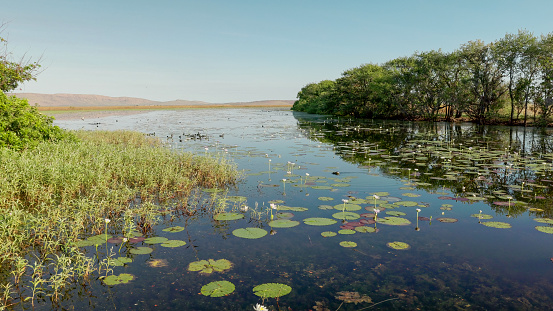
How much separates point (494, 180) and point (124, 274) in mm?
10505

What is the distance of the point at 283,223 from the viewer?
6.42m

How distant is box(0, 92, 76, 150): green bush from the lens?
10289mm

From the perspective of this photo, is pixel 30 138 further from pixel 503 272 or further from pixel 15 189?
pixel 503 272

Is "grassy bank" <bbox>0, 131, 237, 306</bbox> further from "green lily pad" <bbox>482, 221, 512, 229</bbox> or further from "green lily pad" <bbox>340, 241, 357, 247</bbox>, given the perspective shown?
"green lily pad" <bbox>482, 221, 512, 229</bbox>

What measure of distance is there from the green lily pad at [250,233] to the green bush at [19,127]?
8679 millimetres

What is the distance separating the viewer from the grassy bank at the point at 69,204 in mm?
4297

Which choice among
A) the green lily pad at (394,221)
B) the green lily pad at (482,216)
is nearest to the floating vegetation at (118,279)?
the green lily pad at (394,221)

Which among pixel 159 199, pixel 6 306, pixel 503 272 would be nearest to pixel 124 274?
pixel 6 306

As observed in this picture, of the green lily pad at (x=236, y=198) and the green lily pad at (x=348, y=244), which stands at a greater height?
the green lily pad at (x=236, y=198)

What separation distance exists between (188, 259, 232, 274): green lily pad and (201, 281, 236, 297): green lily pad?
41 cm

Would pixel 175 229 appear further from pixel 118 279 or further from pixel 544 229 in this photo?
pixel 544 229

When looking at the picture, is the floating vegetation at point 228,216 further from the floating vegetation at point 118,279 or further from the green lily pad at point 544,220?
the green lily pad at point 544,220

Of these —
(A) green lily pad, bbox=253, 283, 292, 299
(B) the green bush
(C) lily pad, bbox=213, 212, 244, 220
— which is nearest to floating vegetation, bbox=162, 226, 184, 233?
(C) lily pad, bbox=213, 212, 244, 220

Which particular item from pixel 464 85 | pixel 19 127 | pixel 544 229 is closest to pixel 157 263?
pixel 544 229
